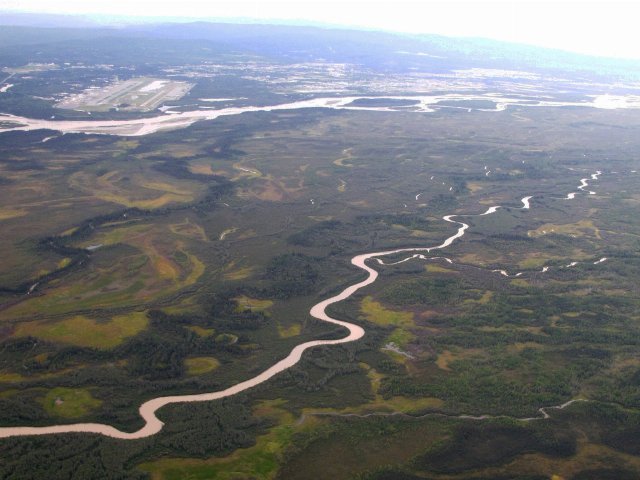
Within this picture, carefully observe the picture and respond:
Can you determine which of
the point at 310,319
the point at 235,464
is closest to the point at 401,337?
the point at 310,319

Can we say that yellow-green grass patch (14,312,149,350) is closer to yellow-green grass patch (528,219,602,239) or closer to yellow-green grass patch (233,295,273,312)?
yellow-green grass patch (233,295,273,312)

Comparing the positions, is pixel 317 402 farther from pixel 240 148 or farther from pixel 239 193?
pixel 240 148

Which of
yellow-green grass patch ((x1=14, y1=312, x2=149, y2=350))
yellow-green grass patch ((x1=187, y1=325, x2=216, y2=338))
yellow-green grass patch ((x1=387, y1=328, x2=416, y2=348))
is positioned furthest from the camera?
yellow-green grass patch ((x1=187, y1=325, x2=216, y2=338))

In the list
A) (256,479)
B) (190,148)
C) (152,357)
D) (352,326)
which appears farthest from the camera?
(190,148)

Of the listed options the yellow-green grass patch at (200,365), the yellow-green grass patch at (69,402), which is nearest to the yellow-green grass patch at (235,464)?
the yellow-green grass patch at (69,402)

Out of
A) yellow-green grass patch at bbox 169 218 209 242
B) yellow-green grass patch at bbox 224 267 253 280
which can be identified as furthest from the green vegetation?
yellow-green grass patch at bbox 169 218 209 242

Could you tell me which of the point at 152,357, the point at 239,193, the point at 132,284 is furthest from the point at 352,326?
the point at 239,193
